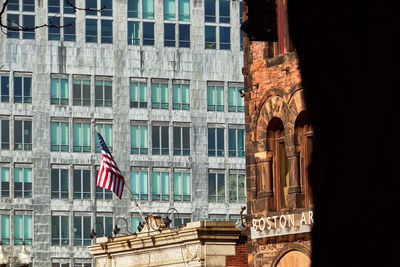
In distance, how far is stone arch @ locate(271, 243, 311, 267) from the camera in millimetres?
30438

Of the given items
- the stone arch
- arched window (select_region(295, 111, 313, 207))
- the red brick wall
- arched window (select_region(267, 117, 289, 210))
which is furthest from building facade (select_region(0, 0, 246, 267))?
arched window (select_region(295, 111, 313, 207))

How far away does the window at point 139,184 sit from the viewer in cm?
8338

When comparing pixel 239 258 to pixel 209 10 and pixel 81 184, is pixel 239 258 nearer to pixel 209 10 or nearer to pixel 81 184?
pixel 81 184

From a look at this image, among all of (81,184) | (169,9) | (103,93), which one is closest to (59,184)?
(81,184)

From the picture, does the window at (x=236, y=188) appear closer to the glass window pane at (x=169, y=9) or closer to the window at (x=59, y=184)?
the window at (x=59, y=184)

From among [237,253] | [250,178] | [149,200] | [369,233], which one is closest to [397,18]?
[369,233]

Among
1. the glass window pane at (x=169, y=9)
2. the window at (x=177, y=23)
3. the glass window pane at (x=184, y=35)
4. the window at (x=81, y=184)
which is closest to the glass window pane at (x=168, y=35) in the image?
the window at (x=177, y=23)

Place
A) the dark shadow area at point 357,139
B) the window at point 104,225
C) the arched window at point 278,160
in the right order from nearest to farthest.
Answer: the dark shadow area at point 357,139
the arched window at point 278,160
the window at point 104,225

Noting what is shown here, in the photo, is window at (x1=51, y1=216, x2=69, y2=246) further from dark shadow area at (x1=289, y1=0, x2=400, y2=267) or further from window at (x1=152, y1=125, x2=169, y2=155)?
dark shadow area at (x1=289, y1=0, x2=400, y2=267)

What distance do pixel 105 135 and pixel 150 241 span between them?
42.7m

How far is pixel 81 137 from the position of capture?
273 feet

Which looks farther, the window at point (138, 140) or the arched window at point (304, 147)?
the window at point (138, 140)

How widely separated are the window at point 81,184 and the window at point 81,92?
4761mm

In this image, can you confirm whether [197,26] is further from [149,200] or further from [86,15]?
[149,200]
